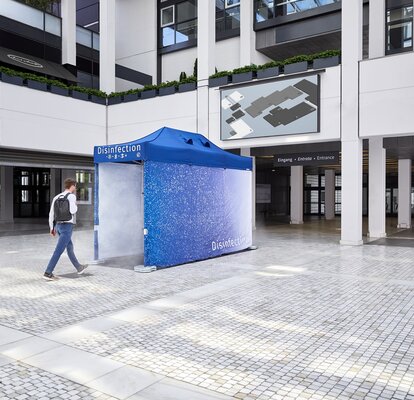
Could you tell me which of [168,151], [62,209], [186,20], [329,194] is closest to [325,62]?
[168,151]

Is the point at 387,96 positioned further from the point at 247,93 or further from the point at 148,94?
the point at 148,94

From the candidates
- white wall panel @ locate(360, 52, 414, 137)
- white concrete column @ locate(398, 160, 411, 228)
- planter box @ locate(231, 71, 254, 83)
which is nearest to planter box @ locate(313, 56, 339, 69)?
white wall panel @ locate(360, 52, 414, 137)

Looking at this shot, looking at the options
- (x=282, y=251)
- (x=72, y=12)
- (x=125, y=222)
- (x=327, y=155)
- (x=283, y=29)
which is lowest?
(x=282, y=251)

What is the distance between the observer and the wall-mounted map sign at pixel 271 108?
15539 millimetres

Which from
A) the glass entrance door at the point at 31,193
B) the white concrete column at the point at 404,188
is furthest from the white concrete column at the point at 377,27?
the glass entrance door at the point at 31,193

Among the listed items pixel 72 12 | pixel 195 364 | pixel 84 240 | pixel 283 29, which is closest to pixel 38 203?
pixel 72 12

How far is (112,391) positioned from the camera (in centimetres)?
370

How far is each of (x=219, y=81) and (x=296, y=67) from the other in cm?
336

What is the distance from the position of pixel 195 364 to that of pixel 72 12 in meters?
23.3

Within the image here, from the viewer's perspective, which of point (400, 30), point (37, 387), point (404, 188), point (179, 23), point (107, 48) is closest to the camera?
point (37, 387)

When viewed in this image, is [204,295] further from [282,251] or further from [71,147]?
[71,147]

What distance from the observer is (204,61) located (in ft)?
61.2

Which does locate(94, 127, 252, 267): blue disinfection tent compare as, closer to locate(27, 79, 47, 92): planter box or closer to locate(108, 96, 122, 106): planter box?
locate(27, 79, 47, 92): planter box

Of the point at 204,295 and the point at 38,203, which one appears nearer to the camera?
the point at 204,295
